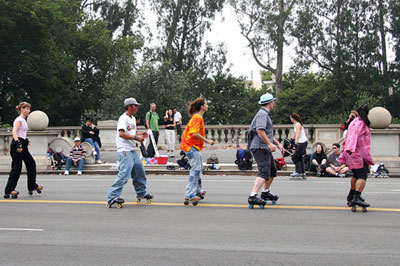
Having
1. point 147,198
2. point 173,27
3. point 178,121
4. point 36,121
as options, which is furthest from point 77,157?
point 173,27

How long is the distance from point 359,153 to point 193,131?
274 cm

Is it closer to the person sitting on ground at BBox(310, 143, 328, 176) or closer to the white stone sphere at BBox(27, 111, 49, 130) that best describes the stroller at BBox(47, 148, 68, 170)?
the white stone sphere at BBox(27, 111, 49, 130)

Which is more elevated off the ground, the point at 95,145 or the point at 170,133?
the point at 170,133

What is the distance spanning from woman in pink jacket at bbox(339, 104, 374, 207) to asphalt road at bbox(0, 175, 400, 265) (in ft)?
1.27

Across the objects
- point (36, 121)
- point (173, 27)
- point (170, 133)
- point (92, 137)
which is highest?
point (173, 27)

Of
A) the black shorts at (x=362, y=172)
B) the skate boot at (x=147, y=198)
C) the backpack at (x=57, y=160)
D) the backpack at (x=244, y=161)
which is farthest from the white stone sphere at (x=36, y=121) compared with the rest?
the black shorts at (x=362, y=172)

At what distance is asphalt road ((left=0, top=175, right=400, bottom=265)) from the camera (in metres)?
6.22

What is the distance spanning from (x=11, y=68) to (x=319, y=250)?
39355 millimetres

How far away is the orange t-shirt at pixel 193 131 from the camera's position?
9.59 meters

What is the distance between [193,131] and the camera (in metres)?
9.61

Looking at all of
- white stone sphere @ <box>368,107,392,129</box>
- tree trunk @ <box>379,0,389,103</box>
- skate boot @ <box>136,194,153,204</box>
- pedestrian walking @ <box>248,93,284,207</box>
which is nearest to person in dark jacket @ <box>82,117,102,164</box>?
white stone sphere @ <box>368,107,392,129</box>

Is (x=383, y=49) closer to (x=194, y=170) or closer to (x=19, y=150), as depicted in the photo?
(x=194, y=170)

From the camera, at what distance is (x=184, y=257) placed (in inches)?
245

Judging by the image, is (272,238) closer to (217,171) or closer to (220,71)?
(217,171)
